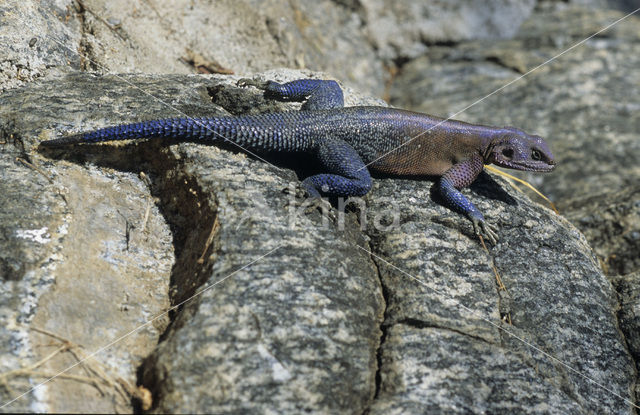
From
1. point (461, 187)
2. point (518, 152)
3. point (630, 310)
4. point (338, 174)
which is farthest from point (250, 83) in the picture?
point (630, 310)

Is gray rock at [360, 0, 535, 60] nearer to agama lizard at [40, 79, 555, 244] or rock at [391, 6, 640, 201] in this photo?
rock at [391, 6, 640, 201]

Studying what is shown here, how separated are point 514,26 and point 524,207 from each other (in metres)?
7.01

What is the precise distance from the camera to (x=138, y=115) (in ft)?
14.8

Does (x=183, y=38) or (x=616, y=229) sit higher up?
(x=183, y=38)

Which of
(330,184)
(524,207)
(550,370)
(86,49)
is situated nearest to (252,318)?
(330,184)

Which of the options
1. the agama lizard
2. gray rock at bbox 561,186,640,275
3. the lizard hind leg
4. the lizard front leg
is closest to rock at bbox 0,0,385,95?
the agama lizard

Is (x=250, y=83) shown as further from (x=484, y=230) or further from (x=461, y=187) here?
(x=484, y=230)

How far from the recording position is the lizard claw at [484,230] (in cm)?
433

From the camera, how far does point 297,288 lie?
3424 millimetres

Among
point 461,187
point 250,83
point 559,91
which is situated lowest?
point 461,187

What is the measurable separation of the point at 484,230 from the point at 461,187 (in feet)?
2.14

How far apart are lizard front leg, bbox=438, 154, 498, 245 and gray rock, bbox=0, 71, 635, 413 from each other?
0.30 feet

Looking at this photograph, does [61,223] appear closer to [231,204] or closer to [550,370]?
[231,204]

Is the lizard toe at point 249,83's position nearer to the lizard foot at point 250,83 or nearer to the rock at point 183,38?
the lizard foot at point 250,83
